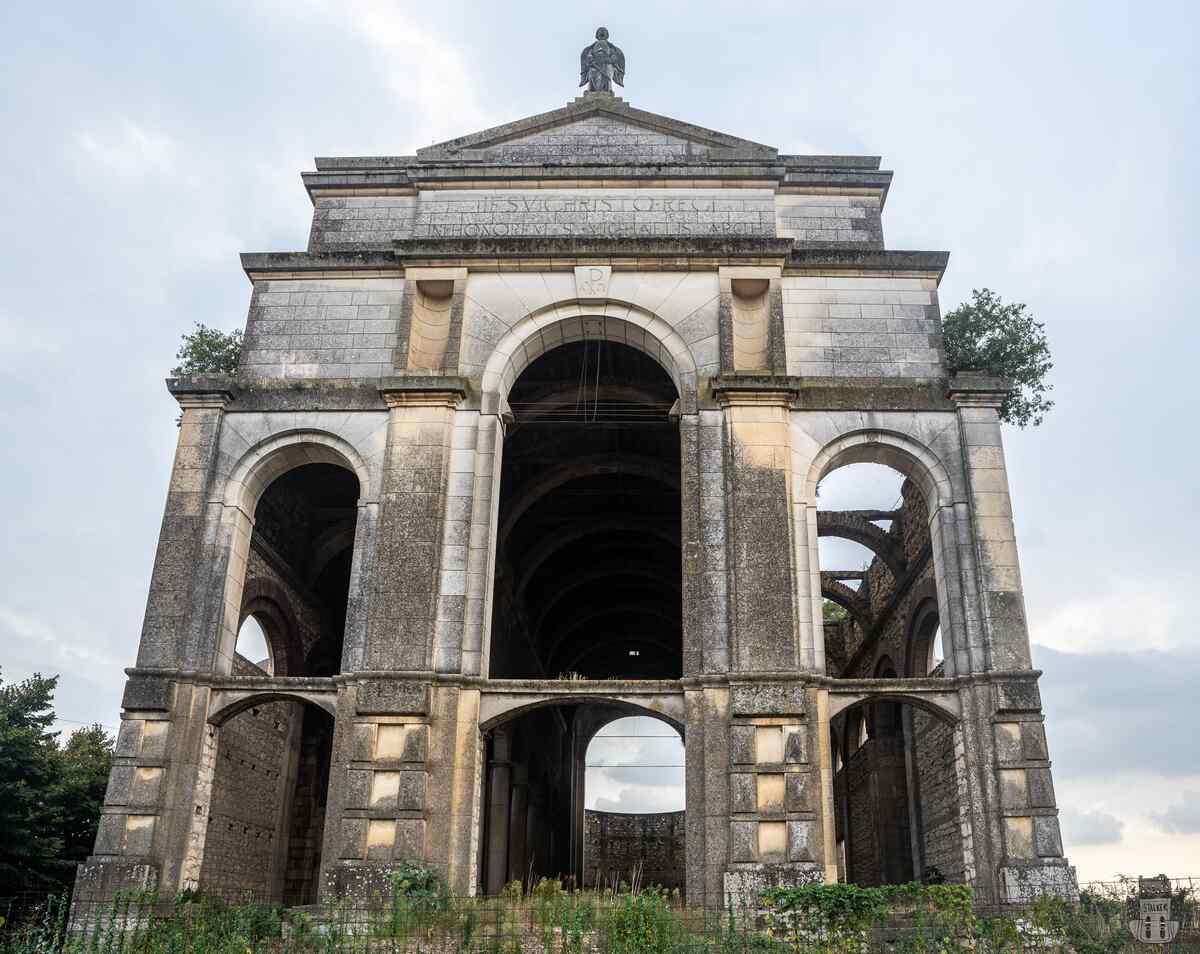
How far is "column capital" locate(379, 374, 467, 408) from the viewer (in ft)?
58.0

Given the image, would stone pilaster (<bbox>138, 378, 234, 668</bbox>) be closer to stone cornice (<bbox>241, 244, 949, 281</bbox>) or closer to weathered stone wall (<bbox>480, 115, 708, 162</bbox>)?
stone cornice (<bbox>241, 244, 949, 281</bbox>)

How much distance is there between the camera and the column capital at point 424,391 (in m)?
17.7

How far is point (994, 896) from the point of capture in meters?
14.9

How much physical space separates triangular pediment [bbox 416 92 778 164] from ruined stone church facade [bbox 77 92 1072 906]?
0.06 m

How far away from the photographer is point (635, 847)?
127 feet

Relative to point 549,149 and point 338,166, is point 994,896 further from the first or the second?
point 338,166

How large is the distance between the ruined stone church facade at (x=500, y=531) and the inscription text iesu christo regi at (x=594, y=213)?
0.06 meters

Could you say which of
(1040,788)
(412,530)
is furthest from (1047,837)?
(412,530)

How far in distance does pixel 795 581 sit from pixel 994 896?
5070mm

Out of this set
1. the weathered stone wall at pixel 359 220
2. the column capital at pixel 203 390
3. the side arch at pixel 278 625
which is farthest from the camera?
the side arch at pixel 278 625

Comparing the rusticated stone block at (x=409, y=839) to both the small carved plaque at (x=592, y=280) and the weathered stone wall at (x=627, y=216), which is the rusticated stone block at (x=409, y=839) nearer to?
the small carved plaque at (x=592, y=280)

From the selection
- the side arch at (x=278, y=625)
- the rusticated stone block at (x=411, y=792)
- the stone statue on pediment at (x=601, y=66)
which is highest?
the stone statue on pediment at (x=601, y=66)

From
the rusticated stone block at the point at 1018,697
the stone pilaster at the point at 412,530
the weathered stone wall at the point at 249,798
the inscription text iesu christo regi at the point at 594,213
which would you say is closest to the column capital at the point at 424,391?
the stone pilaster at the point at 412,530

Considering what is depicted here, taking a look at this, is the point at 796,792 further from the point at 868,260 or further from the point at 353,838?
the point at 868,260
